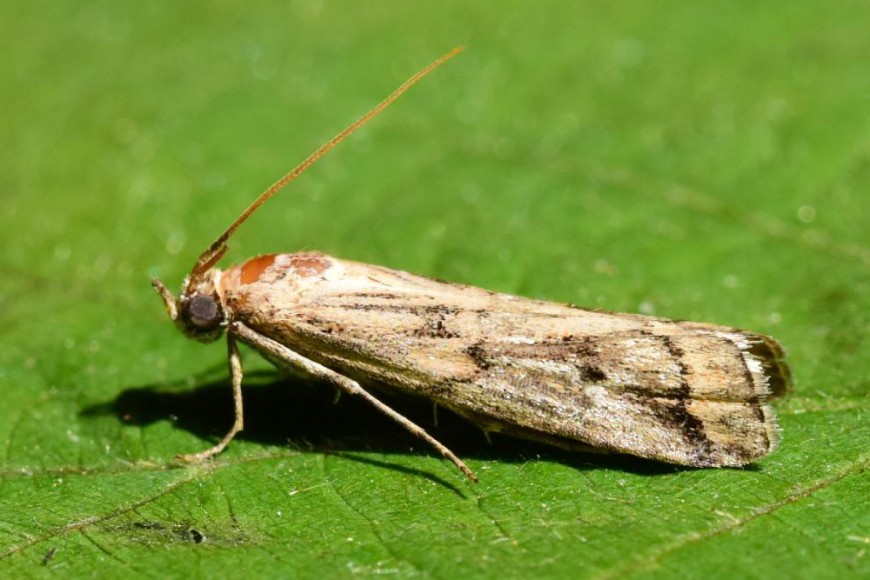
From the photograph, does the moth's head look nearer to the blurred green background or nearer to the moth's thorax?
the moth's thorax

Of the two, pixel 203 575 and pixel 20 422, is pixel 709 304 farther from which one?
pixel 20 422

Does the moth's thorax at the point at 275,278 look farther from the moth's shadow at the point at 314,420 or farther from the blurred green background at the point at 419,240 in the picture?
the blurred green background at the point at 419,240

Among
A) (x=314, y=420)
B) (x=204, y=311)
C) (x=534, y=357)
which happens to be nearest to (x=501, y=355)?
(x=534, y=357)

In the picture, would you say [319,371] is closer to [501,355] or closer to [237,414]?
[237,414]

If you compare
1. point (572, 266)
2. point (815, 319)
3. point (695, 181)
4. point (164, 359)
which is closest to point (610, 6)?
point (695, 181)

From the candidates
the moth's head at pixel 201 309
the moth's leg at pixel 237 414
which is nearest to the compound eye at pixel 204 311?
the moth's head at pixel 201 309

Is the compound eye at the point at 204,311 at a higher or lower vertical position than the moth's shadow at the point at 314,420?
higher

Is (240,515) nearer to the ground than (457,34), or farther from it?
nearer to the ground

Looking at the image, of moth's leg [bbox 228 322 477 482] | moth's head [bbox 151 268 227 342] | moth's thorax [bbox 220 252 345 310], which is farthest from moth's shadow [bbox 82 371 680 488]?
moth's thorax [bbox 220 252 345 310]
